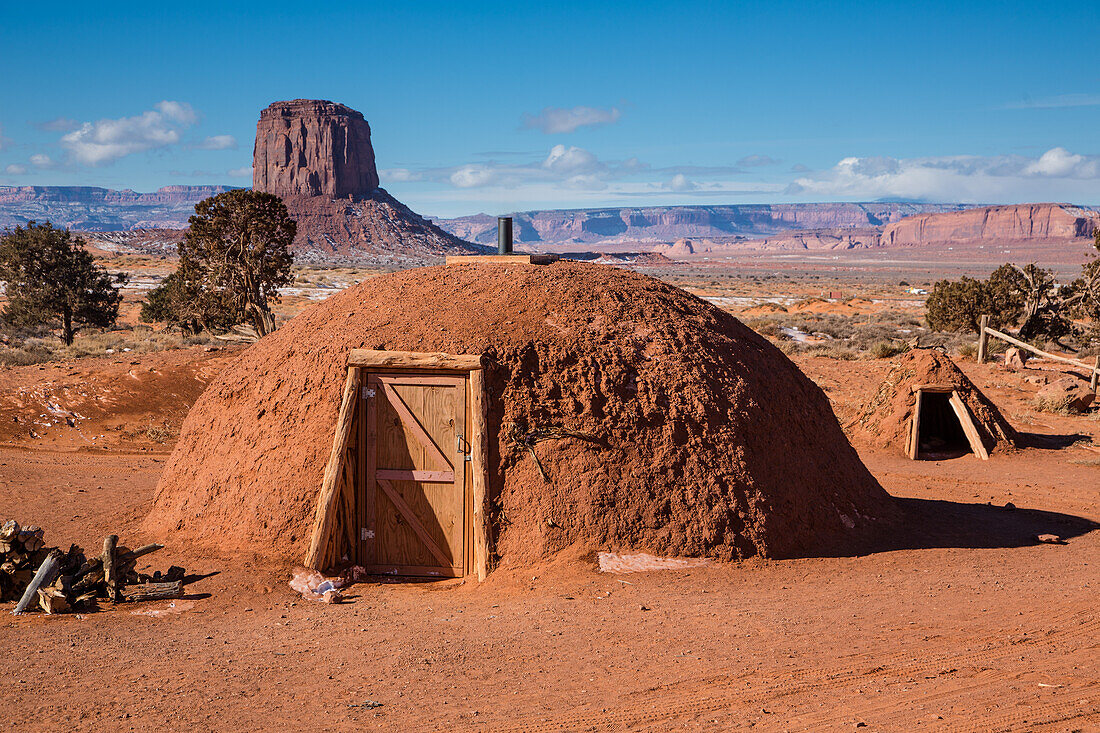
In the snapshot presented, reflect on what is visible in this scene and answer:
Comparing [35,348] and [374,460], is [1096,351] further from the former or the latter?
[35,348]

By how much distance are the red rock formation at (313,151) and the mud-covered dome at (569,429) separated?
107 m

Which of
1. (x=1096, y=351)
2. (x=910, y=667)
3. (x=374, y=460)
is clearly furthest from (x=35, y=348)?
(x=1096, y=351)

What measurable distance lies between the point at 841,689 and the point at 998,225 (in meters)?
184

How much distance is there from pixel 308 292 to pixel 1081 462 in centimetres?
3892

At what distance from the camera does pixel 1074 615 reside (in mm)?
5910

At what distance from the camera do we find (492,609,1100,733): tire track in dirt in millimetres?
4250

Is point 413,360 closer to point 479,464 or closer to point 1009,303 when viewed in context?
point 479,464

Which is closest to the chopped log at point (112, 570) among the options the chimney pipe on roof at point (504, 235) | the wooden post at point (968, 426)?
the chimney pipe on roof at point (504, 235)

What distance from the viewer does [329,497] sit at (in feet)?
22.4

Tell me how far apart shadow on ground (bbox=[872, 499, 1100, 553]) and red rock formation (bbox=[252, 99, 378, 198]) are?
354ft

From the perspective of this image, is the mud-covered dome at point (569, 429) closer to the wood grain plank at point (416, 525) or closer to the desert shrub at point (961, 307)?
the wood grain plank at point (416, 525)

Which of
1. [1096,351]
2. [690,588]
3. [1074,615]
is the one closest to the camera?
[1074,615]

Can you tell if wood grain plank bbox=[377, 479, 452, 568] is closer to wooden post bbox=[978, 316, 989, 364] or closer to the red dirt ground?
the red dirt ground

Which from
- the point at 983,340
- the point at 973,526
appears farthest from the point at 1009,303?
the point at 973,526
